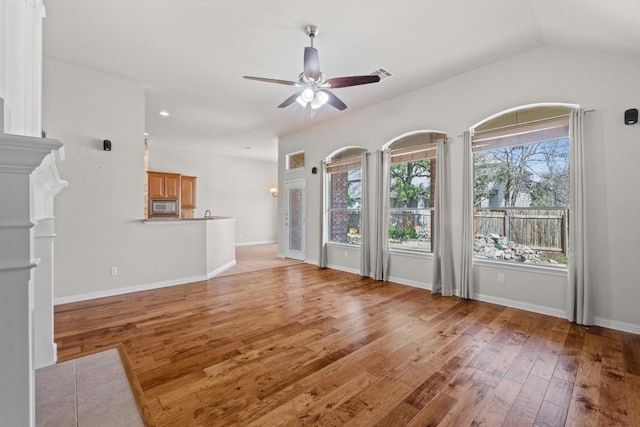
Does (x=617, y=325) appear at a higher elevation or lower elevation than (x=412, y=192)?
lower

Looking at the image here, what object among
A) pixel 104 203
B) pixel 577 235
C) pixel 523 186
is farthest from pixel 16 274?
pixel 523 186

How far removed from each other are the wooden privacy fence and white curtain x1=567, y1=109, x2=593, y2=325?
23 centimetres

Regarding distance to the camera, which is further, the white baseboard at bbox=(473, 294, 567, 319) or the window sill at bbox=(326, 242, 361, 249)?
the window sill at bbox=(326, 242, 361, 249)

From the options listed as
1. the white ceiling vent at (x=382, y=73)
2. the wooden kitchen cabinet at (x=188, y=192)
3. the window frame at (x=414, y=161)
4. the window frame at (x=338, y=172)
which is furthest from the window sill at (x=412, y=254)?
the wooden kitchen cabinet at (x=188, y=192)

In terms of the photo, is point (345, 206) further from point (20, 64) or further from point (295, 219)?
point (20, 64)

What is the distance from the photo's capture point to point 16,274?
86 cm

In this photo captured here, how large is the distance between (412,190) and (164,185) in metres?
6.77

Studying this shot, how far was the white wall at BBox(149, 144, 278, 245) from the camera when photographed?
8930 millimetres

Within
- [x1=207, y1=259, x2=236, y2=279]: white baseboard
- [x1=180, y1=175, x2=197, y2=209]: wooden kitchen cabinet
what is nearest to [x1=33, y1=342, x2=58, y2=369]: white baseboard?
[x1=207, y1=259, x2=236, y2=279]: white baseboard

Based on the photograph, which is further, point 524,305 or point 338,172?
point 338,172

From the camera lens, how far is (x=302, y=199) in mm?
7000

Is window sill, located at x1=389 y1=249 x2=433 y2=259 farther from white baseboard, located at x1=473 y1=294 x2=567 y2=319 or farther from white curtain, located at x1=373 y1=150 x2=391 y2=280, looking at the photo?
white baseboard, located at x1=473 y1=294 x2=567 y2=319

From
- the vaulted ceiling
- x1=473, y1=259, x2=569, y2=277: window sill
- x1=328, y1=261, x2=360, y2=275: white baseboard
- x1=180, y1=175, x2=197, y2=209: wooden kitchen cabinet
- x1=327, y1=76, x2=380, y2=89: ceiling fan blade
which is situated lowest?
x1=328, y1=261, x2=360, y2=275: white baseboard

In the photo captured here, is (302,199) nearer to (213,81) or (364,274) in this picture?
(364,274)
